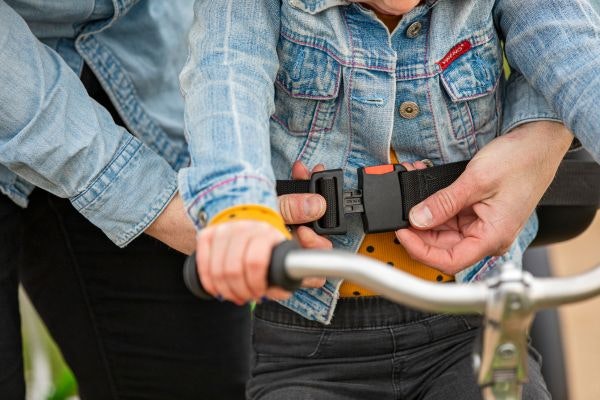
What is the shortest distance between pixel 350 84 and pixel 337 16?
3.5 inches

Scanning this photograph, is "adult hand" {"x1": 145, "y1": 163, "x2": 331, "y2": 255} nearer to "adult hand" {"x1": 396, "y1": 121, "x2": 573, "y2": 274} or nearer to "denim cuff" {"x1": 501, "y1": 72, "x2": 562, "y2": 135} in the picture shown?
"adult hand" {"x1": 396, "y1": 121, "x2": 573, "y2": 274}

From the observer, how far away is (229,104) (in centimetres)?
107

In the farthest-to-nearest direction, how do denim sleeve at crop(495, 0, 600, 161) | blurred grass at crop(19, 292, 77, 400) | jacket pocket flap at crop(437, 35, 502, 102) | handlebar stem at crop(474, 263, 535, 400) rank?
1. blurred grass at crop(19, 292, 77, 400)
2. jacket pocket flap at crop(437, 35, 502, 102)
3. denim sleeve at crop(495, 0, 600, 161)
4. handlebar stem at crop(474, 263, 535, 400)

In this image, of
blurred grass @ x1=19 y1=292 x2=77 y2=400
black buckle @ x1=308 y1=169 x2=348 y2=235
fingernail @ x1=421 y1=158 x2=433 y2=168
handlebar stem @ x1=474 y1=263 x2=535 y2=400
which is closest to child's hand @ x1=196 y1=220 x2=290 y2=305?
handlebar stem @ x1=474 y1=263 x2=535 y2=400

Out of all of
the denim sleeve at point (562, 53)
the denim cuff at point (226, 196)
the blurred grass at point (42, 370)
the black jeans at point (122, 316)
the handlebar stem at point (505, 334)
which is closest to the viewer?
the handlebar stem at point (505, 334)

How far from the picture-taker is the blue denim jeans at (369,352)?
1270 mm

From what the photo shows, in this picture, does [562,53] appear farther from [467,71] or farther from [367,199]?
[367,199]

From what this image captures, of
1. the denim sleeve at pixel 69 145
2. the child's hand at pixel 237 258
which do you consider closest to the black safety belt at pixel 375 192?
the denim sleeve at pixel 69 145

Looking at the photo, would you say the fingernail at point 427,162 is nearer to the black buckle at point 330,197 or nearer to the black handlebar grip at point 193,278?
the black buckle at point 330,197

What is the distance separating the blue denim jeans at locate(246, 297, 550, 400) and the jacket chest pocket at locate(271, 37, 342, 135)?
257mm

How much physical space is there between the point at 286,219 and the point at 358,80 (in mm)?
204

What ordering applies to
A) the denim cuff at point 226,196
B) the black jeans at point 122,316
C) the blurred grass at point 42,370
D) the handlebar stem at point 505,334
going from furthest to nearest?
the blurred grass at point 42,370 < the black jeans at point 122,316 < the denim cuff at point 226,196 < the handlebar stem at point 505,334

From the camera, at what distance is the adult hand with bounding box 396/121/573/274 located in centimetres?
119

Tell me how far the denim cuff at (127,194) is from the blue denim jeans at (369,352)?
0.23 meters
